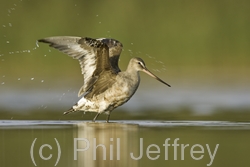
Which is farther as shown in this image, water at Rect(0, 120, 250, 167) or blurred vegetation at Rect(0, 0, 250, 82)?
blurred vegetation at Rect(0, 0, 250, 82)

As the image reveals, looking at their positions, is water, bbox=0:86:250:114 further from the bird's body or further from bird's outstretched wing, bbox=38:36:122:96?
bird's outstretched wing, bbox=38:36:122:96

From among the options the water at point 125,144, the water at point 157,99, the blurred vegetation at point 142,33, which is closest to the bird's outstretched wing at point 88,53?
the water at point 125,144

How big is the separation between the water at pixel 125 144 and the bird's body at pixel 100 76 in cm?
37

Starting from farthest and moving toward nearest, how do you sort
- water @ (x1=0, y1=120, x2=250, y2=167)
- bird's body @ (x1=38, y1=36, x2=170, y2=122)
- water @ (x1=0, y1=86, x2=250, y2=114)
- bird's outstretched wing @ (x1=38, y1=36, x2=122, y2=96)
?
water @ (x1=0, y1=86, x2=250, y2=114) → bird's body @ (x1=38, y1=36, x2=170, y2=122) → bird's outstretched wing @ (x1=38, y1=36, x2=122, y2=96) → water @ (x1=0, y1=120, x2=250, y2=167)

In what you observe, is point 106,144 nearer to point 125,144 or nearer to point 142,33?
point 125,144

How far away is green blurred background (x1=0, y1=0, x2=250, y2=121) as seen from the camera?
18.6 metres

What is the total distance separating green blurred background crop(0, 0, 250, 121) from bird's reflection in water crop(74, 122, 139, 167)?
6788 mm

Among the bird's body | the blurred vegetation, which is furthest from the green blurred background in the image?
the bird's body

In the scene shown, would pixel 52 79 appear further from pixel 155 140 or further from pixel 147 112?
pixel 155 140

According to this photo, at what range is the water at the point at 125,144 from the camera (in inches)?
333

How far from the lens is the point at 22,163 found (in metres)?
8.30

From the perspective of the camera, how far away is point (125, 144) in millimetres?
9328

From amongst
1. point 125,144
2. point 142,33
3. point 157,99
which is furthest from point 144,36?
point 125,144

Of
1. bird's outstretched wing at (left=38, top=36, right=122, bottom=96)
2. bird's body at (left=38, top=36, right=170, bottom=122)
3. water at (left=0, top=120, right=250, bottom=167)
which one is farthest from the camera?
bird's body at (left=38, top=36, right=170, bottom=122)
